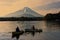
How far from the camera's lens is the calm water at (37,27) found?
8.43 ft

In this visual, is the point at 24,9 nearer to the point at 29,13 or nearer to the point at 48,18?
the point at 29,13

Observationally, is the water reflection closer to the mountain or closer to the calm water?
the calm water

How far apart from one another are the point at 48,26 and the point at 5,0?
80 centimetres

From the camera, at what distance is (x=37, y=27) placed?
260 centimetres

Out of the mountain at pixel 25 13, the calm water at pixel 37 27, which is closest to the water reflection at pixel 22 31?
the calm water at pixel 37 27

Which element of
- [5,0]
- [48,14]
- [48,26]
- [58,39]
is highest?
[5,0]

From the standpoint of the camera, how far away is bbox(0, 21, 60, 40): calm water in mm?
2570

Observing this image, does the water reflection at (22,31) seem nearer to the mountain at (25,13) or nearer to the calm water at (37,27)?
the calm water at (37,27)

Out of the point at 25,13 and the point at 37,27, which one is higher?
the point at 25,13

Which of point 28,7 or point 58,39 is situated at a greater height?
point 28,7

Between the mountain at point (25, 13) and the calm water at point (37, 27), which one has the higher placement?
the mountain at point (25, 13)

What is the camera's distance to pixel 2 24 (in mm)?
2578

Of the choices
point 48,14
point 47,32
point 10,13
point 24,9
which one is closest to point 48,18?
point 48,14

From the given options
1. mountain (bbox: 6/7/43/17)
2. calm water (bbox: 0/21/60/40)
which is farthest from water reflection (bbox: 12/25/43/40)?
→ mountain (bbox: 6/7/43/17)
